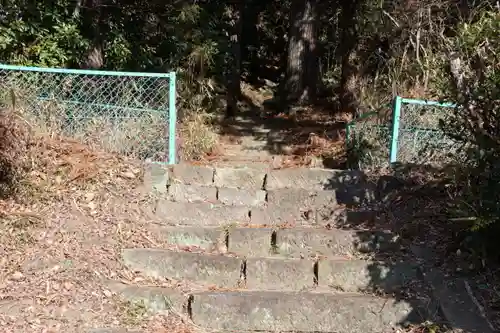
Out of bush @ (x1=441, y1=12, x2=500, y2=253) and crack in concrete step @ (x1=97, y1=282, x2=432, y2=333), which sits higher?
bush @ (x1=441, y1=12, x2=500, y2=253)

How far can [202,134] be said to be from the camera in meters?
6.80

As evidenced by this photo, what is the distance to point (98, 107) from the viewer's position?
527 cm

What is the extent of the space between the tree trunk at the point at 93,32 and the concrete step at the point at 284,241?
11.4ft

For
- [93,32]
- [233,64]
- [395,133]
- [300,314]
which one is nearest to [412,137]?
[395,133]

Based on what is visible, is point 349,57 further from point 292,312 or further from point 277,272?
point 292,312

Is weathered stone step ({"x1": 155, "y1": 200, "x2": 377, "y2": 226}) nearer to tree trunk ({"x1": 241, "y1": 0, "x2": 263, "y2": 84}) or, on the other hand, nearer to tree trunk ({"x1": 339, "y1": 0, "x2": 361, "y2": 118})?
tree trunk ({"x1": 339, "y1": 0, "x2": 361, "y2": 118})

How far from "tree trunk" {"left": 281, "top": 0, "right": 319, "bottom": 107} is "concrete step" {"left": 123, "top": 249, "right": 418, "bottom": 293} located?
6.79m

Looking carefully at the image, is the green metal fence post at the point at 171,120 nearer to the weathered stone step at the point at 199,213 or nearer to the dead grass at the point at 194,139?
the weathered stone step at the point at 199,213

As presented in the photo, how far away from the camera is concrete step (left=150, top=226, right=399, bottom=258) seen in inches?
155

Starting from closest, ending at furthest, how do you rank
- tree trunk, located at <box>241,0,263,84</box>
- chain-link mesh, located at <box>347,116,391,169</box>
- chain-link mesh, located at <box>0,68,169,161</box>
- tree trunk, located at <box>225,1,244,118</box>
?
chain-link mesh, located at <box>0,68,169,161</box>
chain-link mesh, located at <box>347,116,391,169</box>
tree trunk, located at <box>225,1,244,118</box>
tree trunk, located at <box>241,0,263,84</box>

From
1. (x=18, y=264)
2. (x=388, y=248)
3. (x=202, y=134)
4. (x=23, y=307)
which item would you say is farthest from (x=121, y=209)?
(x=202, y=134)

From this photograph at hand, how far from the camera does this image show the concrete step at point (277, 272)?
360cm

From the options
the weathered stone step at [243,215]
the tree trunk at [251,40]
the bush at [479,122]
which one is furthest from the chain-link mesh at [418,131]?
the tree trunk at [251,40]

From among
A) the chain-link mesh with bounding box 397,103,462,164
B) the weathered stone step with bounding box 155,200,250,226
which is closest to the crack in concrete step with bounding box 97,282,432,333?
the weathered stone step with bounding box 155,200,250,226
